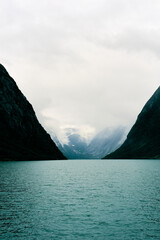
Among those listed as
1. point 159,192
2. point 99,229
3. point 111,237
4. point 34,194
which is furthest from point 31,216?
point 159,192

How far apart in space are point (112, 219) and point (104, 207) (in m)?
6.54

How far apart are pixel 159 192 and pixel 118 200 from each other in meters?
12.5

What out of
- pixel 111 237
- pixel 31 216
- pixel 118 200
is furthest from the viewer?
pixel 118 200

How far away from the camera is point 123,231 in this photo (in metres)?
26.6

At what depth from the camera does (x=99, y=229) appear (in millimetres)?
27328

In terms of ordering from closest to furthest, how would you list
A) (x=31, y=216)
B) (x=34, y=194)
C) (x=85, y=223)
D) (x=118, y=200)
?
(x=85, y=223) < (x=31, y=216) < (x=118, y=200) < (x=34, y=194)

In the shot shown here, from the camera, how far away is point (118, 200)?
42.6 metres

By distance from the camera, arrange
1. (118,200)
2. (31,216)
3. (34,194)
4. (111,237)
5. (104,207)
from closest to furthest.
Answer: (111,237)
(31,216)
(104,207)
(118,200)
(34,194)

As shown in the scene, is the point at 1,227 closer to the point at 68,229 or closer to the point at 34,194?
the point at 68,229

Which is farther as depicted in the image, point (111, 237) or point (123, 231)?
point (123, 231)

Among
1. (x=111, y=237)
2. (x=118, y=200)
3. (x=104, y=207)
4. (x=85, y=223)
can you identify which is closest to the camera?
(x=111, y=237)

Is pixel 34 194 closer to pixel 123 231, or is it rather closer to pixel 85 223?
pixel 85 223

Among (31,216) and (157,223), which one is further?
(31,216)

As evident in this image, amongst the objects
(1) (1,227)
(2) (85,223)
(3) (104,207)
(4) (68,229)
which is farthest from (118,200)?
(1) (1,227)
